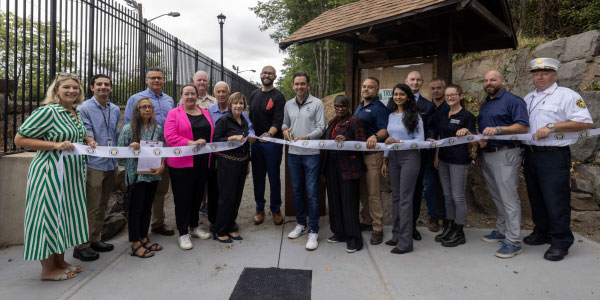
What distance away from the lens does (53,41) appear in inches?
182

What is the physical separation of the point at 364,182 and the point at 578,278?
2.47m

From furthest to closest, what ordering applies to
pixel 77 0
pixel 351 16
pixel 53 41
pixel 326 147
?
pixel 351 16
pixel 77 0
pixel 53 41
pixel 326 147

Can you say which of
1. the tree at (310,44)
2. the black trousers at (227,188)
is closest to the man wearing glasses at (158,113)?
the black trousers at (227,188)

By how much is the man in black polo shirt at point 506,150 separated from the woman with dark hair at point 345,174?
1470 mm

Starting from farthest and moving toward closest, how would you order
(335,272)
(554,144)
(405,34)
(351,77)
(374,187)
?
(351,77) → (405,34) → (374,187) → (554,144) → (335,272)

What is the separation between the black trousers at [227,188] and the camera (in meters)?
4.40

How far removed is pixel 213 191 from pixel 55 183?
1856mm

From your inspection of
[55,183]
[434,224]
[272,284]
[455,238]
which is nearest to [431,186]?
[434,224]

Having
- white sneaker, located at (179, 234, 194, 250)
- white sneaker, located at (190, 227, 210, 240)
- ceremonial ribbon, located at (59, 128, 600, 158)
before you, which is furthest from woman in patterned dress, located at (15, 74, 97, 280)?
white sneaker, located at (190, 227, 210, 240)

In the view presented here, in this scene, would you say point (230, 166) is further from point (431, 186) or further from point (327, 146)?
point (431, 186)

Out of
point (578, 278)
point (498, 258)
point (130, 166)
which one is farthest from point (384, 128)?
point (130, 166)

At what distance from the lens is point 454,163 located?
429cm

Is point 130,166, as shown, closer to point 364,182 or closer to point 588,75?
point 364,182

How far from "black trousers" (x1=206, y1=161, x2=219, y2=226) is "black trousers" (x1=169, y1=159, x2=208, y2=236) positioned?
16 cm
